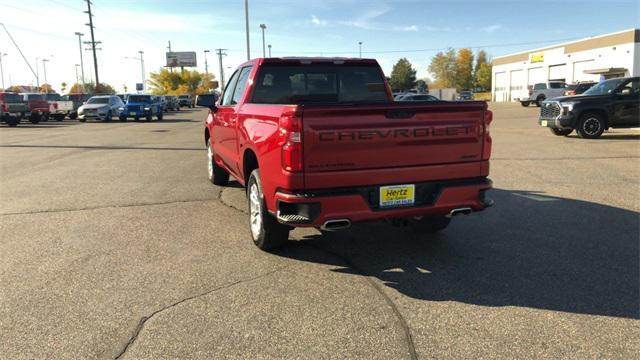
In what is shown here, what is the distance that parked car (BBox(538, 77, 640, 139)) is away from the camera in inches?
586

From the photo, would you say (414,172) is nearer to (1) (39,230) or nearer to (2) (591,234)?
(2) (591,234)

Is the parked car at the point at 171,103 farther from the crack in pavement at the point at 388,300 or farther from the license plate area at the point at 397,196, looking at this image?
the license plate area at the point at 397,196

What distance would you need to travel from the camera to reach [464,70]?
420 feet

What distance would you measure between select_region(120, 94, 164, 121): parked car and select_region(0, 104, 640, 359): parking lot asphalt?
24740 millimetres

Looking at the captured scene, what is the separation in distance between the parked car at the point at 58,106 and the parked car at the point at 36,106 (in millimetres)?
1319

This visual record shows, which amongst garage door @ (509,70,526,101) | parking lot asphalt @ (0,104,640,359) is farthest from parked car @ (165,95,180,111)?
parking lot asphalt @ (0,104,640,359)

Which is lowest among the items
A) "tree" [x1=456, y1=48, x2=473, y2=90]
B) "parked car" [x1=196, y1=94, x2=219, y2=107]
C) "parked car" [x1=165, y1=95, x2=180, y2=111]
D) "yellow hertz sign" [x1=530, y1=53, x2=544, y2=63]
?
"parked car" [x1=196, y1=94, x2=219, y2=107]

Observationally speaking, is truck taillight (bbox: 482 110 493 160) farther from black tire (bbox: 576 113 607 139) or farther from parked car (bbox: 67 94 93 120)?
parked car (bbox: 67 94 93 120)

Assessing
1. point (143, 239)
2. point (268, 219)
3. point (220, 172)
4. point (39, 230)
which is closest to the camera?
point (268, 219)

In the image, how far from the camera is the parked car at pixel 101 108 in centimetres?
3122

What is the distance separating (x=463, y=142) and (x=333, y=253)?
170 cm

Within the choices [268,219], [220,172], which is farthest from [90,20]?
[268,219]

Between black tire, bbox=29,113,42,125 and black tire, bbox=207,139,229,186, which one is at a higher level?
black tire, bbox=29,113,42,125

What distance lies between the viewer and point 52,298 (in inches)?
157
